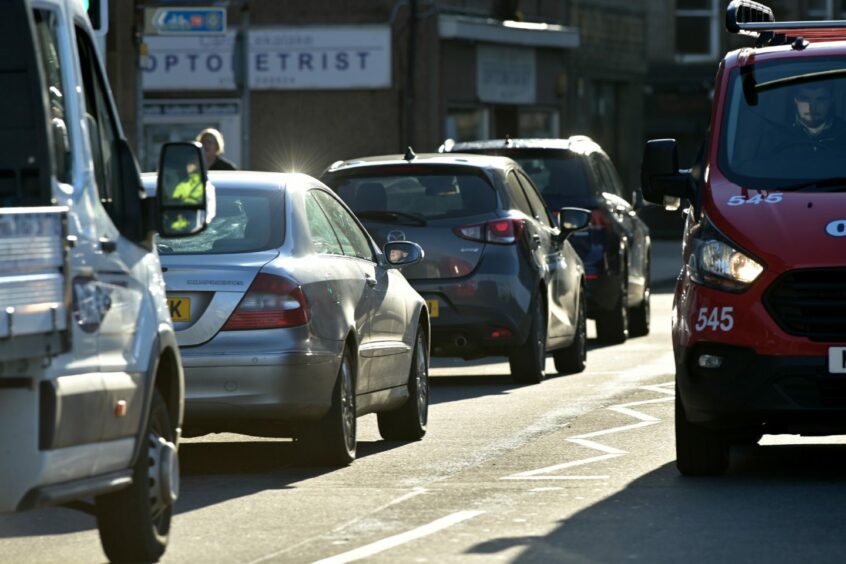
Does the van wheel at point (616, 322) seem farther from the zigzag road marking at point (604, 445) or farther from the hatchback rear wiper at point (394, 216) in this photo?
the hatchback rear wiper at point (394, 216)

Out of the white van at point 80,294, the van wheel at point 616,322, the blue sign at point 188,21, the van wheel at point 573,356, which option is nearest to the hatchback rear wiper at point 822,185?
the white van at point 80,294

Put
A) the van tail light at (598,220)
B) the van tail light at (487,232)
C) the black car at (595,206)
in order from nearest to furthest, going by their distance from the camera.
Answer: the van tail light at (487,232) → the black car at (595,206) → the van tail light at (598,220)

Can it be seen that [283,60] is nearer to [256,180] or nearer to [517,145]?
[517,145]

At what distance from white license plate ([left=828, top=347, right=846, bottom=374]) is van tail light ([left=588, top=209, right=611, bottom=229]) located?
420 inches

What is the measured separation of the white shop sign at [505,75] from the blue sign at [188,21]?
→ 17474 mm

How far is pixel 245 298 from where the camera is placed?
1075 cm

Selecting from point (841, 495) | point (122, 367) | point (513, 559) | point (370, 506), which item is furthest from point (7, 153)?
point (841, 495)

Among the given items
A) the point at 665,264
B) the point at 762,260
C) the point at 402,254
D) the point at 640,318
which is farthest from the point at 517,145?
the point at 665,264

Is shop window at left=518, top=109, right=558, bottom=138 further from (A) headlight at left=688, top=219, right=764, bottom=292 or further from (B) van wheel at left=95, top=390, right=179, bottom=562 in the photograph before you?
(B) van wheel at left=95, top=390, right=179, bottom=562

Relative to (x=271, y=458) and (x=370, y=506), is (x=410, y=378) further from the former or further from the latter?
(x=370, y=506)

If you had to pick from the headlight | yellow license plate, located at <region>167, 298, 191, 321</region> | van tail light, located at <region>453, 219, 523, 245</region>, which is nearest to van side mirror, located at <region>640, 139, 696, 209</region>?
the headlight

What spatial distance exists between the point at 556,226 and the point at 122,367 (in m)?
10.9

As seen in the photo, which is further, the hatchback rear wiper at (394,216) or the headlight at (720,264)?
the hatchback rear wiper at (394,216)

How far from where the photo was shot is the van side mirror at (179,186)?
26.5 feet
